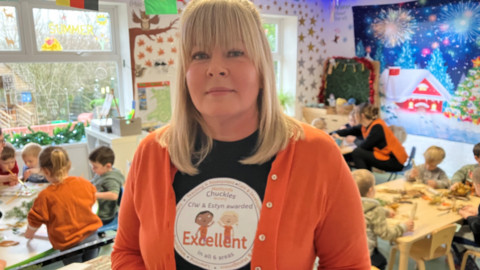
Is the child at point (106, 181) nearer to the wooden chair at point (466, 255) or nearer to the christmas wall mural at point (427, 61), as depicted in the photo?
the wooden chair at point (466, 255)

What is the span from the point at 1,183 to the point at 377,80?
16.1 ft

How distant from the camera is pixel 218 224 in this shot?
3.01 feet

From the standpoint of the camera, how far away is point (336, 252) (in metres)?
0.92

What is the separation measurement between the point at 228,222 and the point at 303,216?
185 mm

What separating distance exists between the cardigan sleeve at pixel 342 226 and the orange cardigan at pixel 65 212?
1.72 m

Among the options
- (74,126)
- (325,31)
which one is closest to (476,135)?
(325,31)

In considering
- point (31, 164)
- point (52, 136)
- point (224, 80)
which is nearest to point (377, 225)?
point (224, 80)

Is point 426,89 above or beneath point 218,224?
above

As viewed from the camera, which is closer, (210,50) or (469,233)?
(210,50)

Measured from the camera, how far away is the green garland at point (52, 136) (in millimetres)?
4055

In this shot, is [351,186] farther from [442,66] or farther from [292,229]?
[442,66]

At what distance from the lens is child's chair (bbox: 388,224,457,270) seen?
230 centimetres

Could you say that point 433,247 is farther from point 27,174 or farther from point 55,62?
point 55,62

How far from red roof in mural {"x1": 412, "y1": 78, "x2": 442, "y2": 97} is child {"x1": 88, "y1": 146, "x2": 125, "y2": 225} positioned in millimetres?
4190
